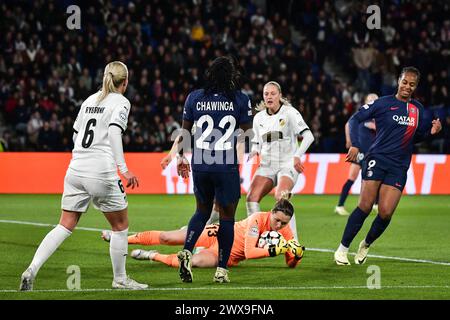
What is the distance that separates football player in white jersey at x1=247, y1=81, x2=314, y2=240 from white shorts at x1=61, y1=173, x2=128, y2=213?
3763 mm

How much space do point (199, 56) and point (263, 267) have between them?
1723 cm

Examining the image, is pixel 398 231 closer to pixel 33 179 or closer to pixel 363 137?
pixel 363 137

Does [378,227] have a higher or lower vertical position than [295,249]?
higher

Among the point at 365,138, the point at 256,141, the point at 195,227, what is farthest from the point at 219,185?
the point at 365,138

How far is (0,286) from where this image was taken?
28.9ft

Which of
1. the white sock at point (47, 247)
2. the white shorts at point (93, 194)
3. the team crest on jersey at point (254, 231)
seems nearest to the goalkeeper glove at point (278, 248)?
the team crest on jersey at point (254, 231)

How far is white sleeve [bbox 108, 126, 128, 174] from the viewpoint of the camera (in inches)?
328

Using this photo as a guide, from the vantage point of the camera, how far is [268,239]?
1023 centimetres

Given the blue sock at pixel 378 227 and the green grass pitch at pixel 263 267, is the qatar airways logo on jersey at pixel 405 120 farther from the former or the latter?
the green grass pitch at pixel 263 267

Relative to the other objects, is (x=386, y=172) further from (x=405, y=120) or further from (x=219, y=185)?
(x=219, y=185)

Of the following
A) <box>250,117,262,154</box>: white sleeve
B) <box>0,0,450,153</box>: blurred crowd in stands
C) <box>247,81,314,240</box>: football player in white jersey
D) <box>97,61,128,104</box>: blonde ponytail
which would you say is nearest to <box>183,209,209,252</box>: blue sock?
<box>97,61,128,104</box>: blonde ponytail

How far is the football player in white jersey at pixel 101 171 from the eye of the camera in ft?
27.7
